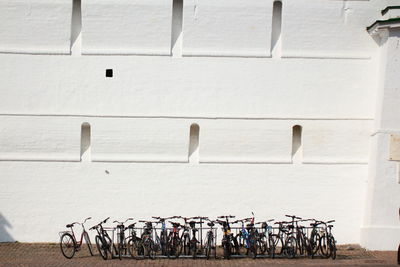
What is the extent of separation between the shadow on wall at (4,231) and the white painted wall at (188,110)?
0.08ft

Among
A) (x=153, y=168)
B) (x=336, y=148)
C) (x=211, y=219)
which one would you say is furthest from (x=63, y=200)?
(x=336, y=148)

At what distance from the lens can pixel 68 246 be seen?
17.9 m

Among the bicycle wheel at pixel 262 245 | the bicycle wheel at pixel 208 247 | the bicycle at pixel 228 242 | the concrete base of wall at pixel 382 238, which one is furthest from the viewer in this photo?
the concrete base of wall at pixel 382 238

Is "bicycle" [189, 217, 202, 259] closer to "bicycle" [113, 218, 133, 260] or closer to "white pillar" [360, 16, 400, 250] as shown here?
"bicycle" [113, 218, 133, 260]

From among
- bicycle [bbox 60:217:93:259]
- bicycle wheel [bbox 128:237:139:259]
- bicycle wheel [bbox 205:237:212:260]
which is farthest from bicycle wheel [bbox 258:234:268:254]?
bicycle [bbox 60:217:93:259]

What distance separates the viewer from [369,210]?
18.9m

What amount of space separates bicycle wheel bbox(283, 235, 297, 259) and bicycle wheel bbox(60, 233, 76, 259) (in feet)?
15.9

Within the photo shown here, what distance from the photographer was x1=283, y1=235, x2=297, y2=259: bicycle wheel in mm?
17625

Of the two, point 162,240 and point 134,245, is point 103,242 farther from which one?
point 162,240

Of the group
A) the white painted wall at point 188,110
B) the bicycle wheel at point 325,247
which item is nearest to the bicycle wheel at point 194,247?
the white painted wall at point 188,110

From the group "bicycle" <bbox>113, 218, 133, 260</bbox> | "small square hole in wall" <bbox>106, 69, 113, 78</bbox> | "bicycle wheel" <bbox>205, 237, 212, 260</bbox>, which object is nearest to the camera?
"bicycle wheel" <bbox>205, 237, 212, 260</bbox>

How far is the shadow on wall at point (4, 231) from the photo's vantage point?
19281 mm

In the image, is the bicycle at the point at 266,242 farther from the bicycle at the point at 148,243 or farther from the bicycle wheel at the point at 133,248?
the bicycle wheel at the point at 133,248

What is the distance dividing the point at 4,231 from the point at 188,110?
216 inches
